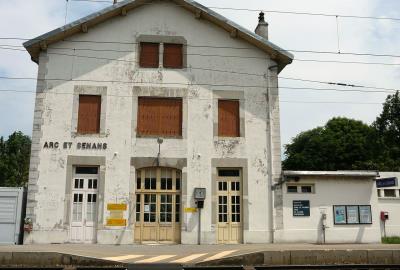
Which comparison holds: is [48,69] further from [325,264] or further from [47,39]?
[325,264]

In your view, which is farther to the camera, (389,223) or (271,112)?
(389,223)

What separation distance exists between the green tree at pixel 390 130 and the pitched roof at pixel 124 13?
62.6 ft

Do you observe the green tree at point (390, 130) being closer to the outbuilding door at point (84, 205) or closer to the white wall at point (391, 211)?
the white wall at point (391, 211)

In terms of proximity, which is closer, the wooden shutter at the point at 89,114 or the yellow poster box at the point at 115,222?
the yellow poster box at the point at 115,222

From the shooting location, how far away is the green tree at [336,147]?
4234cm

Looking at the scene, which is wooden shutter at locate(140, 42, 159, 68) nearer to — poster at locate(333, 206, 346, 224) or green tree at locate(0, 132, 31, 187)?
poster at locate(333, 206, 346, 224)

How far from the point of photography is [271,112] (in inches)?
730

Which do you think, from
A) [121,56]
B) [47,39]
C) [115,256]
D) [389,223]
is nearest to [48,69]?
[47,39]

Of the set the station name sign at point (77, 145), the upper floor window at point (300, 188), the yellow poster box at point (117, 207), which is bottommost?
the yellow poster box at point (117, 207)

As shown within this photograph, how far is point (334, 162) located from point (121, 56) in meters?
30.8

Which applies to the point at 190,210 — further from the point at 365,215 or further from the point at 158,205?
the point at 365,215

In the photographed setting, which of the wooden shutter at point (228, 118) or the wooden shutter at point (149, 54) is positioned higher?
the wooden shutter at point (149, 54)

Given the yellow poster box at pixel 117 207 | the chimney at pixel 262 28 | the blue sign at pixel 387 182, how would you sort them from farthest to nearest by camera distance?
the chimney at pixel 262 28
the blue sign at pixel 387 182
the yellow poster box at pixel 117 207

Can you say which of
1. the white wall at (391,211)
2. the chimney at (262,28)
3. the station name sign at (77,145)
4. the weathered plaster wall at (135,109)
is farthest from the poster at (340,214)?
the station name sign at (77,145)
